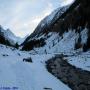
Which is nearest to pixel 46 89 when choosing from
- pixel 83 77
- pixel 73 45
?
pixel 83 77

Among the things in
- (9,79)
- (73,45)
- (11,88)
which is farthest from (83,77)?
(73,45)

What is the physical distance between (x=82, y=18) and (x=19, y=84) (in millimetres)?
100277

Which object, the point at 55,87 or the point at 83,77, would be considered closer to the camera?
the point at 55,87

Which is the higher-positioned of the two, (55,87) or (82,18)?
(82,18)

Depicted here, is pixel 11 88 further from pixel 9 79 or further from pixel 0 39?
pixel 0 39

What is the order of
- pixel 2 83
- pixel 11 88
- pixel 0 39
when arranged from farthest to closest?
pixel 0 39 < pixel 2 83 < pixel 11 88

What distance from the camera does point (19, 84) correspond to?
20.0 m

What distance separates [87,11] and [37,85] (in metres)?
95.6

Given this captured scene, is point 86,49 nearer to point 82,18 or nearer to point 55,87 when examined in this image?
point 82,18

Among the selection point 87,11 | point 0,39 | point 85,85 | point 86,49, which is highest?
point 87,11

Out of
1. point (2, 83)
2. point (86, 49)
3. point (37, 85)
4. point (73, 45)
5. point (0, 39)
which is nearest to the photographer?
point (2, 83)

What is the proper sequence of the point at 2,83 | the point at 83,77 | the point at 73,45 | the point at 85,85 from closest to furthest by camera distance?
the point at 2,83 → the point at 85,85 → the point at 83,77 → the point at 73,45

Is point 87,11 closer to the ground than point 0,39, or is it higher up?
higher up

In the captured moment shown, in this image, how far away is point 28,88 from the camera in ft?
63.4
